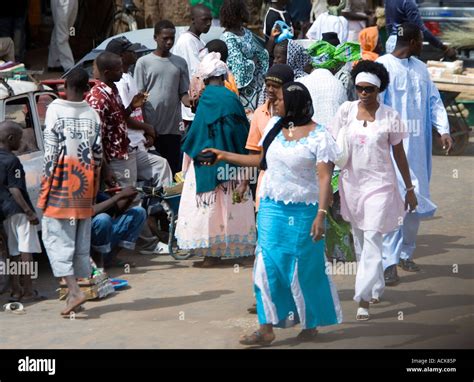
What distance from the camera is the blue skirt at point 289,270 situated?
24.8 feet

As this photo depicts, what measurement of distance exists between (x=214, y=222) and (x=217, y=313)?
1435 mm

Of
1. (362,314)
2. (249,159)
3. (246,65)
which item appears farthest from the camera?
(246,65)

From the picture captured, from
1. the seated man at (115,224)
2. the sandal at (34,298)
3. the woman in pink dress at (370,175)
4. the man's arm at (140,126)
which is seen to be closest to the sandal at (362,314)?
the woman in pink dress at (370,175)

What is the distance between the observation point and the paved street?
7.91 meters

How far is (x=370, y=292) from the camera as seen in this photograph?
8.30 metres

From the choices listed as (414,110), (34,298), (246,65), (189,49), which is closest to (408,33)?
(414,110)

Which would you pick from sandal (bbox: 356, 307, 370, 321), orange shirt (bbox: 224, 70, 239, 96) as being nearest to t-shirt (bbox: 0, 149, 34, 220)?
orange shirt (bbox: 224, 70, 239, 96)

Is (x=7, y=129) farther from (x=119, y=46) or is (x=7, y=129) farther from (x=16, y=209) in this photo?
(x=119, y=46)

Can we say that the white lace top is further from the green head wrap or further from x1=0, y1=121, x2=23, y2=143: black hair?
the green head wrap

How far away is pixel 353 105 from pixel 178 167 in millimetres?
3242

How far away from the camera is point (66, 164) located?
330 inches

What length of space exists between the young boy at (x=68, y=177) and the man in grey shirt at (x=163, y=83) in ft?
8.89

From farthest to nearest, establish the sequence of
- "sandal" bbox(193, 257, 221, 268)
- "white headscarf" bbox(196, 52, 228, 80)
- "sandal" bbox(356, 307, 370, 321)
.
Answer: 1. "sandal" bbox(193, 257, 221, 268)
2. "white headscarf" bbox(196, 52, 228, 80)
3. "sandal" bbox(356, 307, 370, 321)
